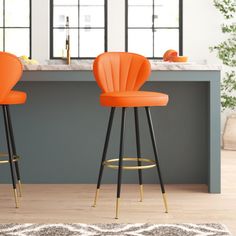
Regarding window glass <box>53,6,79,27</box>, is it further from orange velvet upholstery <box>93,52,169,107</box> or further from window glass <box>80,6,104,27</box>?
orange velvet upholstery <box>93,52,169,107</box>

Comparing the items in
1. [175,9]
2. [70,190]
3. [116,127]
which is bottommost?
[70,190]

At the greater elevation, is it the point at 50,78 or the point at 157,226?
the point at 50,78

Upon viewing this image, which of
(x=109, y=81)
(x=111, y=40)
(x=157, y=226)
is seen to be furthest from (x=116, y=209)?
(x=111, y=40)

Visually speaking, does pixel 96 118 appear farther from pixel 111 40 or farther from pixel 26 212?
pixel 111 40

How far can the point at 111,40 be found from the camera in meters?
8.34

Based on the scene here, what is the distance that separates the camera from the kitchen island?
15.9 ft

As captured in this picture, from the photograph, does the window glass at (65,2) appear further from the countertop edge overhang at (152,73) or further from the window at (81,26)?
the countertop edge overhang at (152,73)

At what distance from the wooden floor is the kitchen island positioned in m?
0.14

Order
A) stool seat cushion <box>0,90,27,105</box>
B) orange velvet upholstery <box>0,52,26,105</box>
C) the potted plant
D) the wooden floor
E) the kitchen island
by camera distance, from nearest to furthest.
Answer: the wooden floor < orange velvet upholstery <box>0,52,26,105</box> < stool seat cushion <box>0,90,27,105</box> < the kitchen island < the potted plant

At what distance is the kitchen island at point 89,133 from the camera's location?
485cm

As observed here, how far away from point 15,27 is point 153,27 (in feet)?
6.24

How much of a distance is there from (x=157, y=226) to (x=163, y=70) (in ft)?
4.63

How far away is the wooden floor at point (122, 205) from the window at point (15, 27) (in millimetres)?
4027

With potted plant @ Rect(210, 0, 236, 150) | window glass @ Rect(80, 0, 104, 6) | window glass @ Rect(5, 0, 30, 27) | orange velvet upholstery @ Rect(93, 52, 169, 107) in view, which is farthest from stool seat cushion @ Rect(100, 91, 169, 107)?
window glass @ Rect(5, 0, 30, 27)
